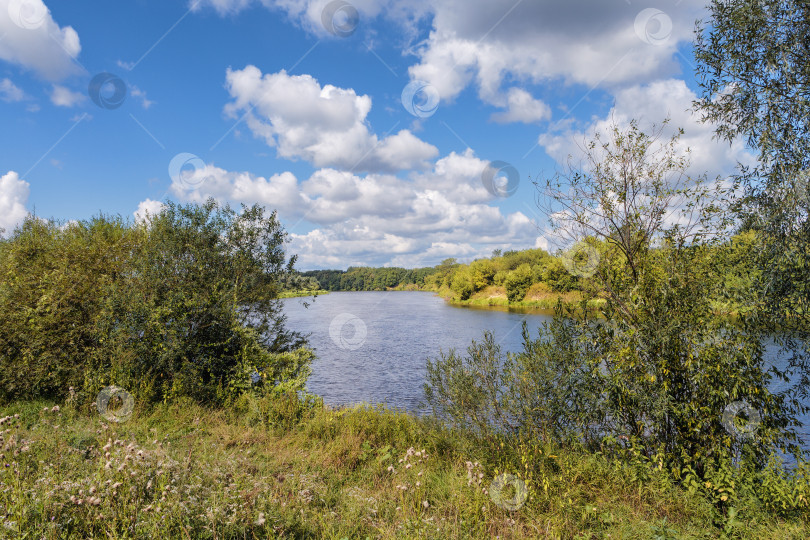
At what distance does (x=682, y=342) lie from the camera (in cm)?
680

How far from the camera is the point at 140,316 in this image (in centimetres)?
1071

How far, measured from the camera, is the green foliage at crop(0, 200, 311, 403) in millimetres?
10430

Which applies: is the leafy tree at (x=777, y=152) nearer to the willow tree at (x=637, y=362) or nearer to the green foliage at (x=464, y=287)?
the willow tree at (x=637, y=362)

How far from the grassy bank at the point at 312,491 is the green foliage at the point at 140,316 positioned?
6.40ft

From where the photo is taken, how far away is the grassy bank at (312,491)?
13.6 ft

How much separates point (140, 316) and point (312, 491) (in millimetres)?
7461

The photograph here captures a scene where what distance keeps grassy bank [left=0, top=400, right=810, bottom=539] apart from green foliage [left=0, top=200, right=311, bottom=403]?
1.95 meters

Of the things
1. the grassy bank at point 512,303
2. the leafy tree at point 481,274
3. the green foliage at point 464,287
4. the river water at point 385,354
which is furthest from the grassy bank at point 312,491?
the leafy tree at point 481,274

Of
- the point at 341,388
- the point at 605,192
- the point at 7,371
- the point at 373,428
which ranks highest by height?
the point at 605,192

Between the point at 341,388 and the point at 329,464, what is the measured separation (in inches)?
505

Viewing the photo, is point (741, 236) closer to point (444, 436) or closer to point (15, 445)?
point (444, 436)

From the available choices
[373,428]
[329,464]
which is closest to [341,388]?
[373,428]

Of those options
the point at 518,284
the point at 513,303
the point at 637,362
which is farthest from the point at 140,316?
the point at 518,284

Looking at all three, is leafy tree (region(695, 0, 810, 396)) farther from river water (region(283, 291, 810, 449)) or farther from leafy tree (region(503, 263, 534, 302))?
leafy tree (region(503, 263, 534, 302))
